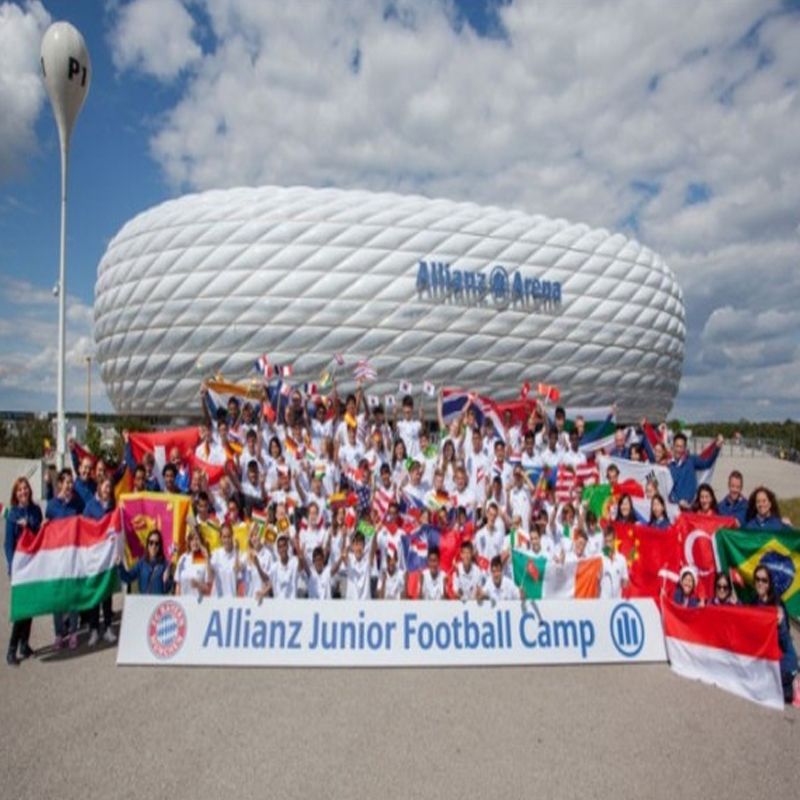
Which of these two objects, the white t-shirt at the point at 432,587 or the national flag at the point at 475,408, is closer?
the white t-shirt at the point at 432,587

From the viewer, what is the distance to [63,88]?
15.4 m

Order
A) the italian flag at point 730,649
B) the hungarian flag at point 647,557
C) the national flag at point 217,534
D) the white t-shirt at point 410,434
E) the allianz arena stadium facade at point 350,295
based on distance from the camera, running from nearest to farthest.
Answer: the italian flag at point 730,649, the hungarian flag at point 647,557, the national flag at point 217,534, the white t-shirt at point 410,434, the allianz arena stadium facade at point 350,295

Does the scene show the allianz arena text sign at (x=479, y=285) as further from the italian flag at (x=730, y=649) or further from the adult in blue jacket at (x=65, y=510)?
the italian flag at (x=730, y=649)

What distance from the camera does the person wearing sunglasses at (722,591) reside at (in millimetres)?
5543

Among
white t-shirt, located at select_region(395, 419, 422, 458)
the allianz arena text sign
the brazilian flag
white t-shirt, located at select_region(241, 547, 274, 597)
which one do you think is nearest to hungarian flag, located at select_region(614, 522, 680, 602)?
the brazilian flag

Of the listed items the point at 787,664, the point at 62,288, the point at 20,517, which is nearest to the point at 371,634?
the point at 787,664

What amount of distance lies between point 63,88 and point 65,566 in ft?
46.6

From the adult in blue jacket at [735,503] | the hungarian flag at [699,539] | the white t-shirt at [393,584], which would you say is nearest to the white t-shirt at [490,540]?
the white t-shirt at [393,584]

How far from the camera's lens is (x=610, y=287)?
112ft

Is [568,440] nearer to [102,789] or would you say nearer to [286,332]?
[102,789]

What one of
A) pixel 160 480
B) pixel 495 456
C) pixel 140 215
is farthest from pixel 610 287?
pixel 160 480

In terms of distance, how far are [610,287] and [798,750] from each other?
32607mm

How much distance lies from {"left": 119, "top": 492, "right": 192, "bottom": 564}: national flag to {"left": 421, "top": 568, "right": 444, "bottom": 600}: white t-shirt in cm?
262

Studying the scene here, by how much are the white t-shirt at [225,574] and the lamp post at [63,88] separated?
11.1 m
